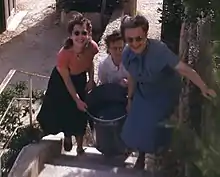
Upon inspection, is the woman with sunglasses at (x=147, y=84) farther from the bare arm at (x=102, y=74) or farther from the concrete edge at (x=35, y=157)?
the concrete edge at (x=35, y=157)

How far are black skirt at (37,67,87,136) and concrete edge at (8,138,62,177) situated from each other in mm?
128

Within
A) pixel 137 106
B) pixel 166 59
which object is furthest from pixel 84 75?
pixel 166 59

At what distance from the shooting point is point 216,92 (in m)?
2.17

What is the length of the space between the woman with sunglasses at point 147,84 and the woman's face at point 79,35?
17.2 inches

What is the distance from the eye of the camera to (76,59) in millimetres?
4320

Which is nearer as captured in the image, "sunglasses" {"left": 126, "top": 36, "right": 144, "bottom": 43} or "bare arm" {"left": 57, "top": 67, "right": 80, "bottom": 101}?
"sunglasses" {"left": 126, "top": 36, "right": 144, "bottom": 43}

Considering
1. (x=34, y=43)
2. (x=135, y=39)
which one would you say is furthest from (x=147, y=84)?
(x=34, y=43)

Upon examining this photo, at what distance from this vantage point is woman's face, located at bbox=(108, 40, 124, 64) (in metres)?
4.38

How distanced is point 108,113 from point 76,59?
0.47m

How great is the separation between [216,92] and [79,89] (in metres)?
2.41

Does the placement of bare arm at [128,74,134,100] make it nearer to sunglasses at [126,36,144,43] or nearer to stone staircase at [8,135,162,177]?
sunglasses at [126,36,144,43]

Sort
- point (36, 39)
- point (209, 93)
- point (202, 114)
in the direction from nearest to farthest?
point (209, 93) → point (202, 114) → point (36, 39)

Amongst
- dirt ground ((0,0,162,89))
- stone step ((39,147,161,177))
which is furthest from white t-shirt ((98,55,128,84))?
dirt ground ((0,0,162,89))

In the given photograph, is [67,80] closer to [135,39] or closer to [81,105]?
[81,105]
